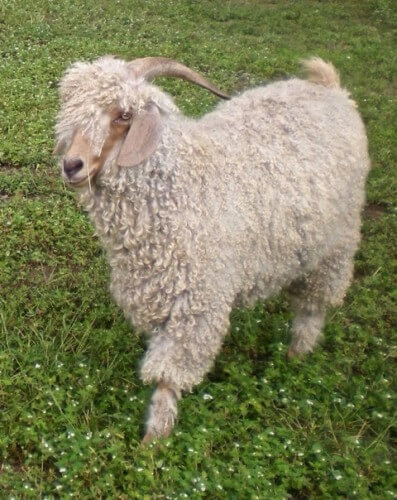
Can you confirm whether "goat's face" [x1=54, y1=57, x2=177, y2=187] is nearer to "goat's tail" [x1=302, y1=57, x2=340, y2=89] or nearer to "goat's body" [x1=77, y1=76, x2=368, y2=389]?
"goat's body" [x1=77, y1=76, x2=368, y2=389]

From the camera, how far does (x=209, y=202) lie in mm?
3008

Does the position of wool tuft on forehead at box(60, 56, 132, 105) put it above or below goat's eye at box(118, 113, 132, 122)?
above

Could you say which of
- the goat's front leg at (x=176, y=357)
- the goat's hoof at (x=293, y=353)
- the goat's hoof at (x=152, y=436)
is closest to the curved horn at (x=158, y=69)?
the goat's front leg at (x=176, y=357)

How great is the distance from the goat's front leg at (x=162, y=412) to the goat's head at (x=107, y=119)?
1.21 meters

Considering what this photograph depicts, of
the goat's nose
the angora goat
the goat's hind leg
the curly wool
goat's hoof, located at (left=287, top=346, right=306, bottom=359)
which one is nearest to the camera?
the goat's nose

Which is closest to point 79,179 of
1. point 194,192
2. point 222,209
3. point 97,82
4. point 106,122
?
point 106,122

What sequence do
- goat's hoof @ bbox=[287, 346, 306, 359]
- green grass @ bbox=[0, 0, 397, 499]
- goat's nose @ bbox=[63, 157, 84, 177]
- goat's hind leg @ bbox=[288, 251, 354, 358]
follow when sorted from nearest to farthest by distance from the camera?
goat's nose @ bbox=[63, 157, 84, 177], green grass @ bbox=[0, 0, 397, 499], goat's hind leg @ bbox=[288, 251, 354, 358], goat's hoof @ bbox=[287, 346, 306, 359]

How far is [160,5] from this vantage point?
33.6 feet

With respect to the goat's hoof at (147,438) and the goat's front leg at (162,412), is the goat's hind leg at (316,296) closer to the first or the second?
the goat's front leg at (162,412)

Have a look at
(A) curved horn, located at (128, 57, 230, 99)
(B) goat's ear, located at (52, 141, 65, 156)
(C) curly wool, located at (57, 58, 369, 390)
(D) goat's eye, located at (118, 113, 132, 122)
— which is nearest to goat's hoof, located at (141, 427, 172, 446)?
(C) curly wool, located at (57, 58, 369, 390)

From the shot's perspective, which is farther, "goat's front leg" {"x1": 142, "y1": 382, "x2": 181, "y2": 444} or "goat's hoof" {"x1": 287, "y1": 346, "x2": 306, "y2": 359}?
"goat's hoof" {"x1": 287, "y1": 346, "x2": 306, "y2": 359}

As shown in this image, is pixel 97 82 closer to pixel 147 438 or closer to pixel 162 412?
pixel 162 412

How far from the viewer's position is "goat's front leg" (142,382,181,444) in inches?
128

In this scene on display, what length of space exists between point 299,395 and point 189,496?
3.23 ft
